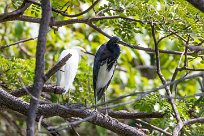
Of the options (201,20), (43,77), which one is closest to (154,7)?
(201,20)

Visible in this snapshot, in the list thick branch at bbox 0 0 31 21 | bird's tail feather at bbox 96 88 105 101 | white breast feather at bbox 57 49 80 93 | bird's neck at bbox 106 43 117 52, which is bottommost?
bird's tail feather at bbox 96 88 105 101

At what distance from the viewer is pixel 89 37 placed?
444cm

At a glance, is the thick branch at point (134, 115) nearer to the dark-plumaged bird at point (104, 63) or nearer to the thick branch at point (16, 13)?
the dark-plumaged bird at point (104, 63)

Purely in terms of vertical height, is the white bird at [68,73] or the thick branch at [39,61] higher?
the thick branch at [39,61]

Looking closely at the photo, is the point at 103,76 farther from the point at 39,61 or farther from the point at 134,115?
the point at 39,61

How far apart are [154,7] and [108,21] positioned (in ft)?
1.10

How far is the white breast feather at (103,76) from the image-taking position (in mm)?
3148

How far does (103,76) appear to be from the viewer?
10.4 feet

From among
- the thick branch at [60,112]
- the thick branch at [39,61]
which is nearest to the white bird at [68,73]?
the thick branch at [60,112]

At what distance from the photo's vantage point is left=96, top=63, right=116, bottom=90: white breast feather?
3148mm

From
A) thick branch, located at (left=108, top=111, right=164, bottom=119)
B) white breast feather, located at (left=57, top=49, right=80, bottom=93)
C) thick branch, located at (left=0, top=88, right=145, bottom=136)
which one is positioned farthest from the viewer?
white breast feather, located at (left=57, top=49, right=80, bottom=93)

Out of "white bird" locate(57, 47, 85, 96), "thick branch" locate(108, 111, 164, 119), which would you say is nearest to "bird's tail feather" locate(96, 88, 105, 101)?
"white bird" locate(57, 47, 85, 96)

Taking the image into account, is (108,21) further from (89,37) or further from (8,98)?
(89,37)

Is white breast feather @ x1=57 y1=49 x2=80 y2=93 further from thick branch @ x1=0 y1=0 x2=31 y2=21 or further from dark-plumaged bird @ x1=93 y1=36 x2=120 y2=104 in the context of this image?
thick branch @ x1=0 y1=0 x2=31 y2=21
